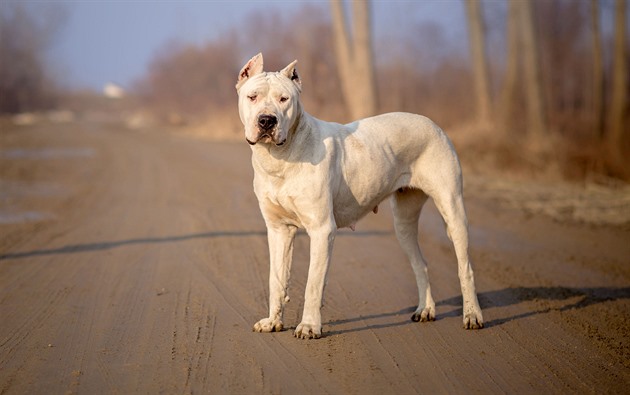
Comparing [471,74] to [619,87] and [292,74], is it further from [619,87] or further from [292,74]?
[292,74]

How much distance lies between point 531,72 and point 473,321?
15623 mm

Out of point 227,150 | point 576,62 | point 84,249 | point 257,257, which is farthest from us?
point 576,62

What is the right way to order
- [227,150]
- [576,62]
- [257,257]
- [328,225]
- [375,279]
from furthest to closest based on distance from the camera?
[576,62], [227,150], [257,257], [375,279], [328,225]

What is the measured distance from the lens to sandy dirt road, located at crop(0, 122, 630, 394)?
15.1 ft

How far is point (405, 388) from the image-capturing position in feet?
14.4

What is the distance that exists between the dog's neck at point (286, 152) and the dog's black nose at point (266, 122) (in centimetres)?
33

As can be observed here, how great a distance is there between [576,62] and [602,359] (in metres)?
36.2

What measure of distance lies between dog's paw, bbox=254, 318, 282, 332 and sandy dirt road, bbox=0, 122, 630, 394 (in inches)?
3.1

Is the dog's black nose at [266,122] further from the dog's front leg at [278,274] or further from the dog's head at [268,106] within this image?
the dog's front leg at [278,274]

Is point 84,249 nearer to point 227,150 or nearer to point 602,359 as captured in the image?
point 602,359

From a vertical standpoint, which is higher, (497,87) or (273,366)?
(273,366)

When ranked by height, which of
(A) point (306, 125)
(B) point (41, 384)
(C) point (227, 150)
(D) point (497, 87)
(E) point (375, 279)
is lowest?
(D) point (497, 87)

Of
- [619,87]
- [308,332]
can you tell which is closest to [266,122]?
[308,332]

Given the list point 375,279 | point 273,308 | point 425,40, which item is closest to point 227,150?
point 375,279
